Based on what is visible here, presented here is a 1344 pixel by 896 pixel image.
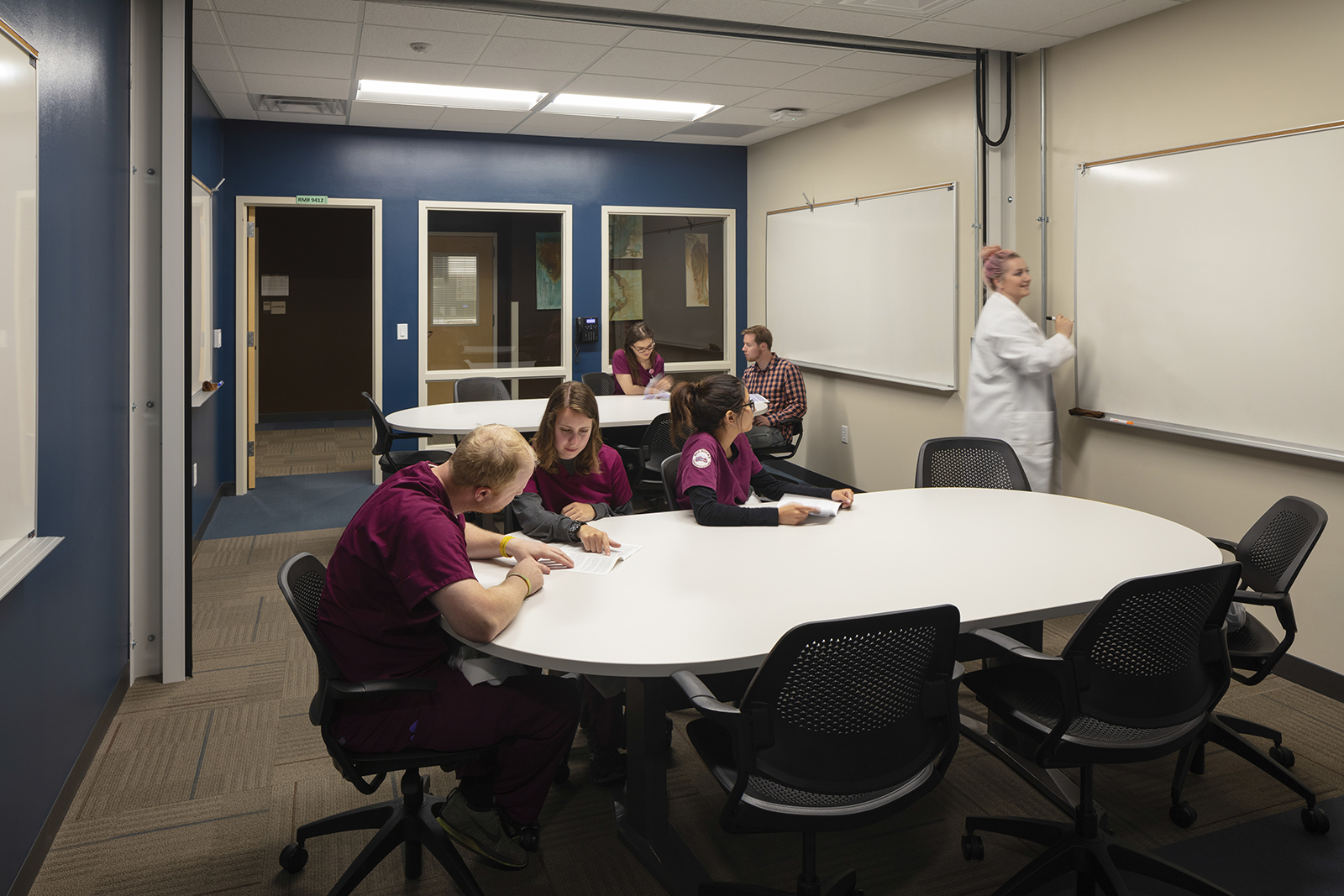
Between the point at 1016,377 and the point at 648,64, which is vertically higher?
the point at 648,64

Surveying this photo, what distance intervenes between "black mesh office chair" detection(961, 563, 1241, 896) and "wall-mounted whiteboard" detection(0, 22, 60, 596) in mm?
2053

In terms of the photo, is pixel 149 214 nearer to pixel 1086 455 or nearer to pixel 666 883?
pixel 666 883

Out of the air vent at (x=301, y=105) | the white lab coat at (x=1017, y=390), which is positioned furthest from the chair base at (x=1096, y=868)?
the air vent at (x=301, y=105)

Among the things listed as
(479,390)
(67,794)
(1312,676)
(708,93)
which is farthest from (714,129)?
(67,794)

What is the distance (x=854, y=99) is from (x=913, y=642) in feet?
15.4

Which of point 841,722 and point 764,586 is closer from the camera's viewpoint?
point 841,722

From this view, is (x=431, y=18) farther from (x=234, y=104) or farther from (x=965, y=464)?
(x=965, y=464)

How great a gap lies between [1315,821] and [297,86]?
5591 millimetres

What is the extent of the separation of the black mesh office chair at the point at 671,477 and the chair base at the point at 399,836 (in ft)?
4.04

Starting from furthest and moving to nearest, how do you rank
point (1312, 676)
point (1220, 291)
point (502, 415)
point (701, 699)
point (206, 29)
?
point (502, 415) < point (206, 29) < point (1220, 291) < point (1312, 676) < point (701, 699)

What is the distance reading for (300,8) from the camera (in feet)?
12.8

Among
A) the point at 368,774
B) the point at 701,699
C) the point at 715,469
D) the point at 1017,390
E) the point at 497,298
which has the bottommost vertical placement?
the point at 368,774

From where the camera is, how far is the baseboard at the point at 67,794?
2148mm

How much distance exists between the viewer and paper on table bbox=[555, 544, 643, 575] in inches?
90.7
